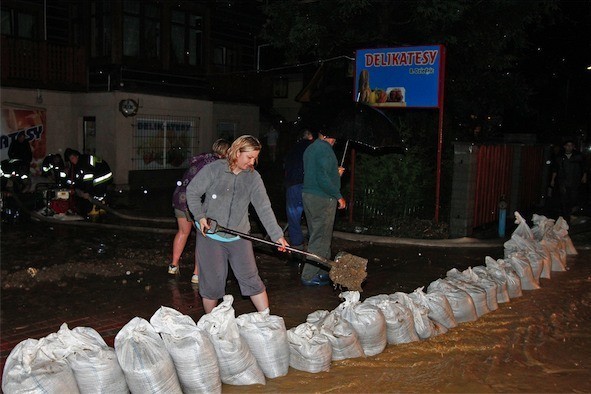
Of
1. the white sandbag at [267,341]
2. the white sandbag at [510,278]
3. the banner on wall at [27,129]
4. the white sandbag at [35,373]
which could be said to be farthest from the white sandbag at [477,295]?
the banner on wall at [27,129]

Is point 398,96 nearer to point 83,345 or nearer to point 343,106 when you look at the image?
point 343,106

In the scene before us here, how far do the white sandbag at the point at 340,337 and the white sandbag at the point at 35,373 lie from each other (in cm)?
179

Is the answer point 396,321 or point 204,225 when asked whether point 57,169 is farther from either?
point 396,321

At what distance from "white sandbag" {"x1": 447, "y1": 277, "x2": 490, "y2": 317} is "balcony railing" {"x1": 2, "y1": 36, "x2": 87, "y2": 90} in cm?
1443

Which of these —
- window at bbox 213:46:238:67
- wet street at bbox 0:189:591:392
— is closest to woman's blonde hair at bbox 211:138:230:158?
wet street at bbox 0:189:591:392

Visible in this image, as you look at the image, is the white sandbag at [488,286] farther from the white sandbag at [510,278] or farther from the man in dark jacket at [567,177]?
the man in dark jacket at [567,177]

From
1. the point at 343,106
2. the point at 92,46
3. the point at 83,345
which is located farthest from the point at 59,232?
the point at 92,46

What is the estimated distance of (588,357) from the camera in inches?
187

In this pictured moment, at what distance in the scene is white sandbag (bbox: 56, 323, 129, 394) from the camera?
3387 millimetres

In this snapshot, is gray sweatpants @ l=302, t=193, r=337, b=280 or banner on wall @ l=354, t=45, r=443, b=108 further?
→ banner on wall @ l=354, t=45, r=443, b=108

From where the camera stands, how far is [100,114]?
17281mm

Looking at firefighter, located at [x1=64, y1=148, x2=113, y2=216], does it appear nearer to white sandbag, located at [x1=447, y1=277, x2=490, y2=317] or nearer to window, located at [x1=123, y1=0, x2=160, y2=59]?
window, located at [x1=123, y1=0, x2=160, y2=59]

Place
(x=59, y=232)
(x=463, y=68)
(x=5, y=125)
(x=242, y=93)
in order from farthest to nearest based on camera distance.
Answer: (x=242, y=93) → (x=5, y=125) → (x=463, y=68) → (x=59, y=232)

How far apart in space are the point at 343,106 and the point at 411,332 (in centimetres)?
331
